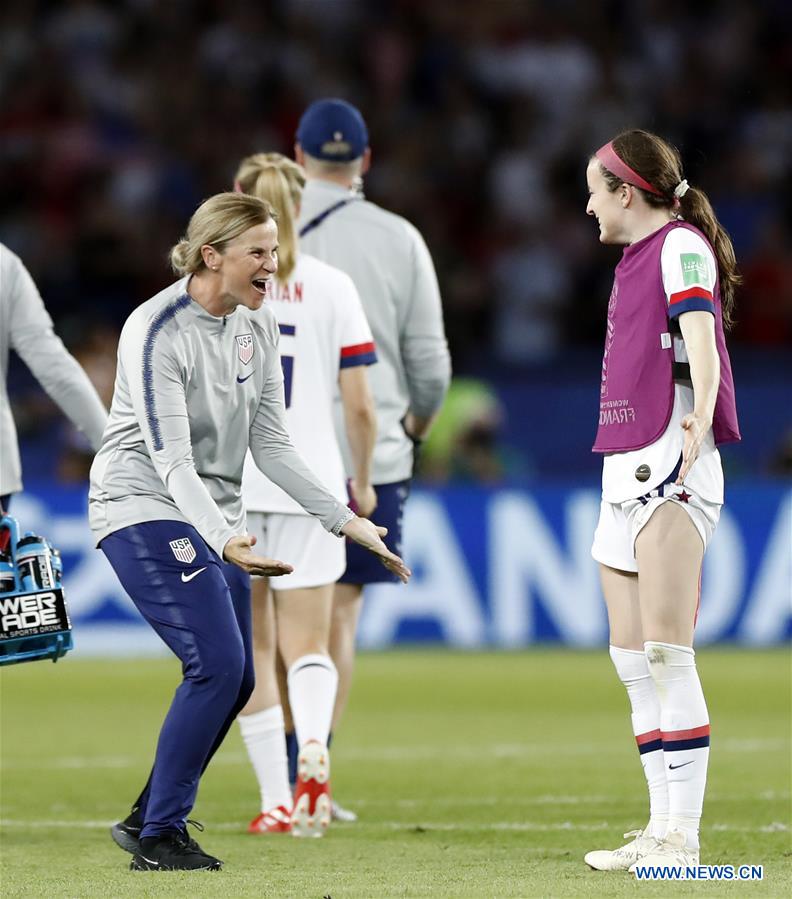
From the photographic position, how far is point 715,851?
5.78m

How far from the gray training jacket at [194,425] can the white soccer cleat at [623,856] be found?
49.3 inches

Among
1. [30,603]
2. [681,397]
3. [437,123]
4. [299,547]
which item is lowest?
[30,603]

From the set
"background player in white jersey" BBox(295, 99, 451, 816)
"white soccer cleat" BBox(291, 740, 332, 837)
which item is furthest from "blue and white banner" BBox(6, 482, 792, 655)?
"white soccer cleat" BBox(291, 740, 332, 837)

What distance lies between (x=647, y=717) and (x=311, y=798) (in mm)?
1443

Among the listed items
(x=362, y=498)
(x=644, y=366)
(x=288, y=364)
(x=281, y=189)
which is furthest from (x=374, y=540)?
(x=281, y=189)

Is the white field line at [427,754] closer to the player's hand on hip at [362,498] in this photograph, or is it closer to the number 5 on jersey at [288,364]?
the player's hand on hip at [362,498]

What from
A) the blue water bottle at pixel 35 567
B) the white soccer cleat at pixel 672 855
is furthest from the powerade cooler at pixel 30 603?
the white soccer cleat at pixel 672 855

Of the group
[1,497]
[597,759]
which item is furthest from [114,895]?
[597,759]

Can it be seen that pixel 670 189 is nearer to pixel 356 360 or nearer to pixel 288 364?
pixel 356 360

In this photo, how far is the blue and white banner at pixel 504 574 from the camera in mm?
12977

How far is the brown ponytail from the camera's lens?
5.38 metres

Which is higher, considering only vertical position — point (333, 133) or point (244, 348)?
point (333, 133)

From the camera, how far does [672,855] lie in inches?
204

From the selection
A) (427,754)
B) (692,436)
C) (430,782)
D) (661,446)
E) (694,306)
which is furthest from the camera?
(427,754)
